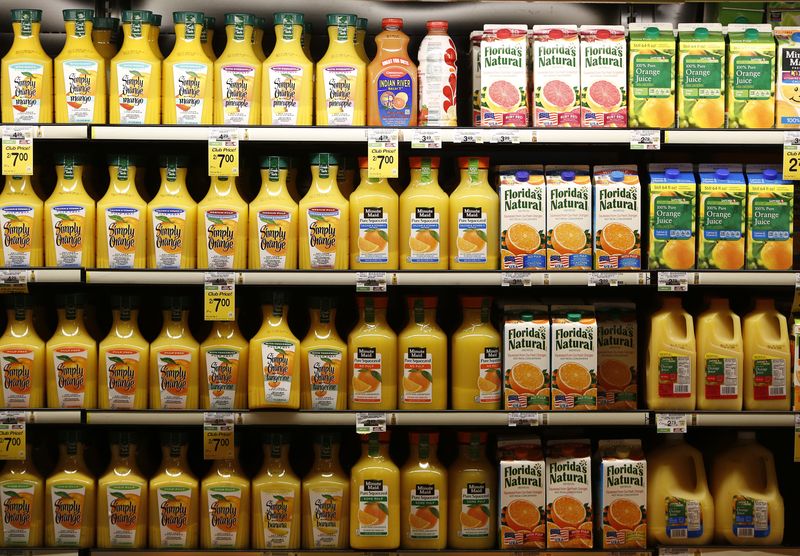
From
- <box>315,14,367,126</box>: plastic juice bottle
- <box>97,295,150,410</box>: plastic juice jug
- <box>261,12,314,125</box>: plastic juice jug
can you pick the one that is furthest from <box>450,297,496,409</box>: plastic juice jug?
<box>97,295,150,410</box>: plastic juice jug

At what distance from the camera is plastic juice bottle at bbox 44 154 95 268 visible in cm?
308

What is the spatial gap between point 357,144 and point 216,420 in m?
1.14

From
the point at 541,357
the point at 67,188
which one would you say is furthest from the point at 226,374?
the point at 541,357

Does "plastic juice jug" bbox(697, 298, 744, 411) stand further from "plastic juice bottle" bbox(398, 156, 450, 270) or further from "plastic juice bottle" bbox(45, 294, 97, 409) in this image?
"plastic juice bottle" bbox(45, 294, 97, 409)

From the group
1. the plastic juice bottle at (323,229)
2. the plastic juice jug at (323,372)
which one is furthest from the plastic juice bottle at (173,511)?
the plastic juice bottle at (323,229)

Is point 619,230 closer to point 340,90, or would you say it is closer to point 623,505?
point 623,505

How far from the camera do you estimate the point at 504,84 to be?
3.12 meters

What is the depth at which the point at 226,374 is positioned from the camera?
3.12 m

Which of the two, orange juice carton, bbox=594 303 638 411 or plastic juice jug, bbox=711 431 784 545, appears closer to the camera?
plastic juice jug, bbox=711 431 784 545

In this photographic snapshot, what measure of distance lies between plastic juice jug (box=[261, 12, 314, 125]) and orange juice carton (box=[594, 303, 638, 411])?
1.24 meters

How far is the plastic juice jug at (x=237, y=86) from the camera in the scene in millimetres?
3094

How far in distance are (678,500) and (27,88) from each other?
2559mm

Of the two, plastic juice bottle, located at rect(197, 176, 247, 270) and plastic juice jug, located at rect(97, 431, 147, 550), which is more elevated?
plastic juice bottle, located at rect(197, 176, 247, 270)

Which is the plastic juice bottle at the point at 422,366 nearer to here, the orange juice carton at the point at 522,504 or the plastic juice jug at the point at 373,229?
the plastic juice jug at the point at 373,229
